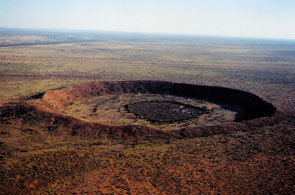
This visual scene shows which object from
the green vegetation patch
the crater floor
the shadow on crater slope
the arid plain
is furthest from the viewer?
the green vegetation patch

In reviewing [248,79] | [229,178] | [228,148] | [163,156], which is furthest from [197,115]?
[248,79]

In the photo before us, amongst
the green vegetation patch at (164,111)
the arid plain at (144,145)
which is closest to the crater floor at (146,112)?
the green vegetation patch at (164,111)

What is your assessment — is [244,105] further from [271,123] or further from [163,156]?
[163,156]

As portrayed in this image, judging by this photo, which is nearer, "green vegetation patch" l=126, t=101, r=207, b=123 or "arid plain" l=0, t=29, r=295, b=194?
"arid plain" l=0, t=29, r=295, b=194

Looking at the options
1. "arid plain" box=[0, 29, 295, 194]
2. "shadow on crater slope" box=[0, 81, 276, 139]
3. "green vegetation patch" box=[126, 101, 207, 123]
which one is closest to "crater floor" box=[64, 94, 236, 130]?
"green vegetation patch" box=[126, 101, 207, 123]

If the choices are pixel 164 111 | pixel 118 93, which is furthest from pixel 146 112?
pixel 118 93

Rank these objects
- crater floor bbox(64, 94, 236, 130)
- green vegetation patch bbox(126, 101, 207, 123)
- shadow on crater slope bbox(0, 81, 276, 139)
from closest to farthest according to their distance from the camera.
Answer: shadow on crater slope bbox(0, 81, 276, 139) < crater floor bbox(64, 94, 236, 130) < green vegetation patch bbox(126, 101, 207, 123)

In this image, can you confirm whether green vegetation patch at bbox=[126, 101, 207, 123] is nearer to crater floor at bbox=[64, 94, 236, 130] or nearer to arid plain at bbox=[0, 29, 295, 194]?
crater floor at bbox=[64, 94, 236, 130]
